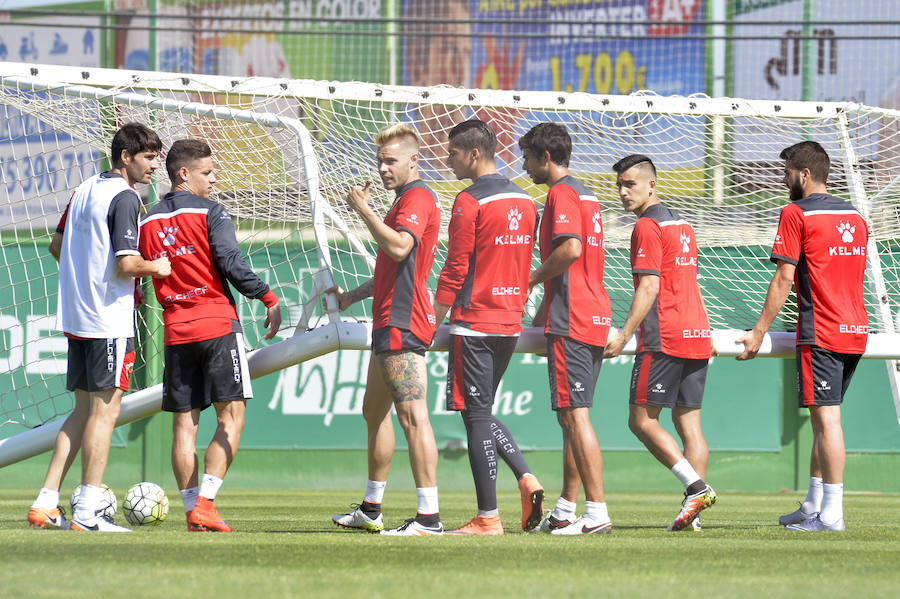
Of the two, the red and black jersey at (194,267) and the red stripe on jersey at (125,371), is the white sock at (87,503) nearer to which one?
the red stripe on jersey at (125,371)

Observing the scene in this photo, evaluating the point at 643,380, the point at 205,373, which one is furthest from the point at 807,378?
the point at 205,373

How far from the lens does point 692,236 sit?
23.5ft

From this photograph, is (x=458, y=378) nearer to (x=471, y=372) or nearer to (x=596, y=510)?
(x=471, y=372)

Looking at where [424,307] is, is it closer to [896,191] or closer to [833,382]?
[833,382]

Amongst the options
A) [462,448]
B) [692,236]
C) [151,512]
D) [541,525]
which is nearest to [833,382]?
[692,236]

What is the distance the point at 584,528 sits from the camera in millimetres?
6277

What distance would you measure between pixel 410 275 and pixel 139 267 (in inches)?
51.1

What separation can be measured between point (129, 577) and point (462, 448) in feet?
27.5

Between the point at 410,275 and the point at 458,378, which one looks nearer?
the point at 410,275

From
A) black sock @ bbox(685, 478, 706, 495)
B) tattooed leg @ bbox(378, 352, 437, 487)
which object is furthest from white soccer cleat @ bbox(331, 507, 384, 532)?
black sock @ bbox(685, 478, 706, 495)

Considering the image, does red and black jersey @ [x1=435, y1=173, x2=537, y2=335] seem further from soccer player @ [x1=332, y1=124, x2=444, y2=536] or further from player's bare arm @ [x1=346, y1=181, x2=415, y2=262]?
player's bare arm @ [x1=346, y1=181, x2=415, y2=262]

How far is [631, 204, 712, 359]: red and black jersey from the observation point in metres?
7.02

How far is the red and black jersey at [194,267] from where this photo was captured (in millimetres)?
6234

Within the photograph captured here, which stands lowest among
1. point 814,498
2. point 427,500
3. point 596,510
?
point 814,498
